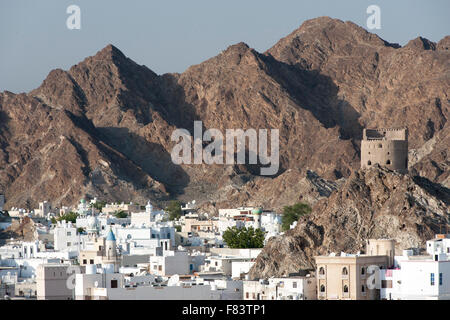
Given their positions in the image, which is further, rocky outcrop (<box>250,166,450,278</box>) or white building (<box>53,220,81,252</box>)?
white building (<box>53,220,81,252</box>)

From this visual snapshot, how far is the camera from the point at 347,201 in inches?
4267

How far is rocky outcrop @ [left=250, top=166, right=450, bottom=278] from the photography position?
102 meters

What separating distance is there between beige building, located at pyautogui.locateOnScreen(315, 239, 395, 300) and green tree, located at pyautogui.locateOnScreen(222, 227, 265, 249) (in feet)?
143

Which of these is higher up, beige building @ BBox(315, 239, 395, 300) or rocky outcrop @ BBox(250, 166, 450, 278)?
rocky outcrop @ BBox(250, 166, 450, 278)

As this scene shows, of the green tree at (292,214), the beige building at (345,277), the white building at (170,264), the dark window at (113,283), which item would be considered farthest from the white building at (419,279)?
the green tree at (292,214)

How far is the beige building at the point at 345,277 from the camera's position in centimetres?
8356

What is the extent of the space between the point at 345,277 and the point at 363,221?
72.5 feet

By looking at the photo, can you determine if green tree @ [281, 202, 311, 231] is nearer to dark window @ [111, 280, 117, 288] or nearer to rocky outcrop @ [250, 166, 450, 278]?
rocky outcrop @ [250, 166, 450, 278]

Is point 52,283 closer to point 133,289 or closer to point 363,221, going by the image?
point 133,289

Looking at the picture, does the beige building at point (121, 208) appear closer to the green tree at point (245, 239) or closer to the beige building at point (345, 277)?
the green tree at point (245, 239)

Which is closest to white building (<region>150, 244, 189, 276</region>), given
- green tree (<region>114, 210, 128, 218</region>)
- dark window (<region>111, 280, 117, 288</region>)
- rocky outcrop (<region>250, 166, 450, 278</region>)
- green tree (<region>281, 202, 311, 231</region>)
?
rocky outcrop (<region>250, 166, 450, 278</region>)
